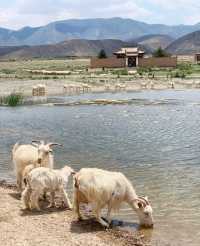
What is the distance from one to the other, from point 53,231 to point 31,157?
3.14m

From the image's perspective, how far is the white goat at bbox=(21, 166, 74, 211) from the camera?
10266mm

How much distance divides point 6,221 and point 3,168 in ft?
19.5

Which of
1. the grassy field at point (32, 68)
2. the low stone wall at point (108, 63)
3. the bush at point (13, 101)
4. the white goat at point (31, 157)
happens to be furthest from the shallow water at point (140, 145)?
the low stone wall at point (108, 63)

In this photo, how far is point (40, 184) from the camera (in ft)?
33.7

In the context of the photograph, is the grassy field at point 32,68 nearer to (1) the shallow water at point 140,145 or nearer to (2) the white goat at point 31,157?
(1) the shallow water at point 140,145

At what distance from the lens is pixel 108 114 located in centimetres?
3017

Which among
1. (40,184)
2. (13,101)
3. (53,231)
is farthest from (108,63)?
→ (53,231)

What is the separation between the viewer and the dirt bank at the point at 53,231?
8703 millimetres

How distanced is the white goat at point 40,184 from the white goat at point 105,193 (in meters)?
0.81

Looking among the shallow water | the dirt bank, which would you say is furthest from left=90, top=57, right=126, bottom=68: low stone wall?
the dirt bank

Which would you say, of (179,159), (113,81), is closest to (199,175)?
(179,159)

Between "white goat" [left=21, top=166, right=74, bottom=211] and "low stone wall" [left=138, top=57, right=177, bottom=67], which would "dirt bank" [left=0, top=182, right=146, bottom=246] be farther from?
"low stone wall" [left=138, top=57, right=177, bottom=67]

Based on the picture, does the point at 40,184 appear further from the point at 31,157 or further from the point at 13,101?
the point at 13,101

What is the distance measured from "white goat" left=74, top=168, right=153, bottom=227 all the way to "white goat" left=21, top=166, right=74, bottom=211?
807 millimetres
